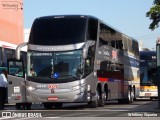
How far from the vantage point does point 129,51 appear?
32.6m

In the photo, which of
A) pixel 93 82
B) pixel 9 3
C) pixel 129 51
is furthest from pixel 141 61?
pixel 9 3

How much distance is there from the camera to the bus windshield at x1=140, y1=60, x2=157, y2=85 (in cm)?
3706

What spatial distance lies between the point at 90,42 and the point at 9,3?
5149cm

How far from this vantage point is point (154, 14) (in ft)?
92.5

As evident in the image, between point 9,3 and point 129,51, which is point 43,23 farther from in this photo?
point 9,3

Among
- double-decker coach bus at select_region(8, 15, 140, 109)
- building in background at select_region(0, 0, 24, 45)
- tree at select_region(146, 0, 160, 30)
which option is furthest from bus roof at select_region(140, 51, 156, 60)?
building in background at select_region(0, 0, 24, 45)

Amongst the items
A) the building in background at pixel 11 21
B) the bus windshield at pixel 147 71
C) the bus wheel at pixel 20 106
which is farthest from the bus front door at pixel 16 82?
the building in background at pixel 11 21

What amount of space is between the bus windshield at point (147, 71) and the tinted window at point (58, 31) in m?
16.0

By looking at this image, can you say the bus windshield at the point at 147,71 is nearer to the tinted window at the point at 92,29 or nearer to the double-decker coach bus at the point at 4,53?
the double-decker coach bus at the point at 4,53

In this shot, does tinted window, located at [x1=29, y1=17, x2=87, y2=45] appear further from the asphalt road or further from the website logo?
the website logo

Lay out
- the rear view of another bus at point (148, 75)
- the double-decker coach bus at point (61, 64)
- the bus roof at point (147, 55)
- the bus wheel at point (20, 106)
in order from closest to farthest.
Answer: the double-decker coach bus at point (61, 64) → the bus wheel at point (20, 106) → the rear view of another bus at point (148, 75) → the bus roof at point (147, 55)

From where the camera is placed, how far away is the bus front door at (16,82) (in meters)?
22.3

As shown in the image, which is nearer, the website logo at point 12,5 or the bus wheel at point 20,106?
the bus wheel at point 20,106

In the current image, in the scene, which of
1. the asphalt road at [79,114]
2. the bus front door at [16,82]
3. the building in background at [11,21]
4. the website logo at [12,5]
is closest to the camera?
the asphalt road at [79,114]
